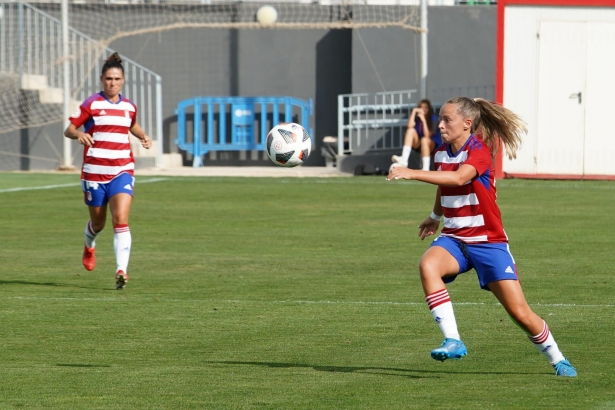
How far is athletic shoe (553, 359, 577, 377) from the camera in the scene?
630 centimetres

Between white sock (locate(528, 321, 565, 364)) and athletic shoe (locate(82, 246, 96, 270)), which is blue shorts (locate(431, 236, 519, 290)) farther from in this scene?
athletic shoe (locate(82, 246, 96, 270))

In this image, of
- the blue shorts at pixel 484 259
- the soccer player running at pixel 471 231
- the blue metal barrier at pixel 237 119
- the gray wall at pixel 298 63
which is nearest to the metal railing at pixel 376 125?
the gray wall at pixel 298 63

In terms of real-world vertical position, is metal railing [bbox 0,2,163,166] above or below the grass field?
above

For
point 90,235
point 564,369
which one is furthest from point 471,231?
point 90,235

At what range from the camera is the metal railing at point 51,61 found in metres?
28.2

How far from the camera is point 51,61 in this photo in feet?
93.7

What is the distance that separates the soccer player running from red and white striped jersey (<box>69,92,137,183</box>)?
4.45m

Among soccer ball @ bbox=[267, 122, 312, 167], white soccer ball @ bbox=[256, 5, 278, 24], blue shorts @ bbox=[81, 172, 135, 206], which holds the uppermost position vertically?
white soccer ball @ bbox=[256, 5, 278, 24]

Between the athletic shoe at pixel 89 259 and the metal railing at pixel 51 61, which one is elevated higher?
the metal railing at pixel 51 61

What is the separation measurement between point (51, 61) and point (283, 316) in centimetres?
2139

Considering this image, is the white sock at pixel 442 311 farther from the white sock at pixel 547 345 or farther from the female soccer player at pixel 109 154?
the female soccer player at pixel 109 154

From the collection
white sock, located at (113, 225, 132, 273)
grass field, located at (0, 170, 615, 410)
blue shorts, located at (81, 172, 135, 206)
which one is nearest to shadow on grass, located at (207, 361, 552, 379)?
grass field, located at (0, 170, 615, 410)

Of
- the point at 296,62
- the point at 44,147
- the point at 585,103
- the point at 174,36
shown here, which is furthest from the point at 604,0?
the point at 44,147

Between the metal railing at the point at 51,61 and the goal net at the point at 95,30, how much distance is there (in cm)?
2
